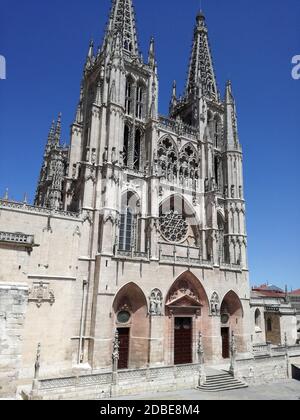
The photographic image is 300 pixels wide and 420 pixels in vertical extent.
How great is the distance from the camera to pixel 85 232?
21.2 metres

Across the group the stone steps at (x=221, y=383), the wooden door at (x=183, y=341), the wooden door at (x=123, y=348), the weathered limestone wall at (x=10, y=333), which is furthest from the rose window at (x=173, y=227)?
the weathered limestone wall at (x=10, y=333)

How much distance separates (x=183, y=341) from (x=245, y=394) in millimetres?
6082

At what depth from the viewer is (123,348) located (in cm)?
2133

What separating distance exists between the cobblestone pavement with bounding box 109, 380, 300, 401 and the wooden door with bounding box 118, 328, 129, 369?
480 cm

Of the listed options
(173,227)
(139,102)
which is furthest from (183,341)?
(139,102)

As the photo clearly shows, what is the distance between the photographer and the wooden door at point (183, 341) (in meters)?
22.9

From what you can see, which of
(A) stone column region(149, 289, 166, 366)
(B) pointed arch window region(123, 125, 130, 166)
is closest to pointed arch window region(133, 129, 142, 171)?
(B) pointed arch window region(123, 125, 130, 166)

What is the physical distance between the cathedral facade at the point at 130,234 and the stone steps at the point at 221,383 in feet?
10.5

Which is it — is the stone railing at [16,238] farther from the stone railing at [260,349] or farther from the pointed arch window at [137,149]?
the stone railing at [260,349]

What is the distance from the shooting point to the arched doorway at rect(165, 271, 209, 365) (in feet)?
74.9

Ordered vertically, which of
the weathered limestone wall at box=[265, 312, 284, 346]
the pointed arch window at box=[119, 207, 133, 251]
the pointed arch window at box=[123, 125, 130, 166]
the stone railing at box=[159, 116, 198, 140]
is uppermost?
the stone railing at box=[159, 116, 198, 140]

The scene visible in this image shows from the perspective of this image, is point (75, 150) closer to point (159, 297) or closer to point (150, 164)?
point (150, 164)

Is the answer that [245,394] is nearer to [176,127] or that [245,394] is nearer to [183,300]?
A: [183,300]

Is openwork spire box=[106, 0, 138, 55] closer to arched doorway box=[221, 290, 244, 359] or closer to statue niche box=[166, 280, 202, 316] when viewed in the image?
statue niche box=[166, 280, 202, 316]
